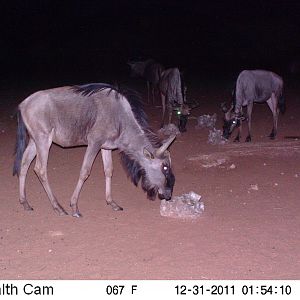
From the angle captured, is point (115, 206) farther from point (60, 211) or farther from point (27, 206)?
point (27, 206)

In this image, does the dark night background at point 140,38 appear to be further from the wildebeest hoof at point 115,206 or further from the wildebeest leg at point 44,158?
the wildebeest hoof at point 115,206

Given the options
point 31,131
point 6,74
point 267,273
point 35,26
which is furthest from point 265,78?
point 35,26

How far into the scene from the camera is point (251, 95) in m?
13.4

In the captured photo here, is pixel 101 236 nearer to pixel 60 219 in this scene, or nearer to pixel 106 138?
pixel 60 219

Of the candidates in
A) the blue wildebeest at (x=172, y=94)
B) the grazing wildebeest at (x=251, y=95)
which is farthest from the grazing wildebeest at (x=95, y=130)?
the blue wildebeest at (x=172, y=94)

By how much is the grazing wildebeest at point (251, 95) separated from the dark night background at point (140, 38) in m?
14.1

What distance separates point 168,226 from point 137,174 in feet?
3.29

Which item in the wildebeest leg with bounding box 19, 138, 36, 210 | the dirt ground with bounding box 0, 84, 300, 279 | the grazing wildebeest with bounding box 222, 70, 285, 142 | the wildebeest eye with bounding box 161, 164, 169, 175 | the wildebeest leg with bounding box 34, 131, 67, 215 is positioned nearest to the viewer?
the dirt ground with bounding box 0, 84, 300, 279

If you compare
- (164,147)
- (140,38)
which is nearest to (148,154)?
(164,147)

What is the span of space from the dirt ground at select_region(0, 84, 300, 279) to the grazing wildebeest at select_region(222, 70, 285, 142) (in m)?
1.84

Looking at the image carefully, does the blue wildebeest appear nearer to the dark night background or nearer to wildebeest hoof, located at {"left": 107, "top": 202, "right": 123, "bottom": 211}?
wildebeest hoof, located at {"left": 107, "top": 202, "right": 123, "bottom": 211}

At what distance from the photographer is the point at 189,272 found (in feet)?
17.7

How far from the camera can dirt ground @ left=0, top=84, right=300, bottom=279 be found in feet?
18.1

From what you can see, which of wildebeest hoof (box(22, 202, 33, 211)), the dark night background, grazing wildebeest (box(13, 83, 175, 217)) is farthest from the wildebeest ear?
the dark night background
